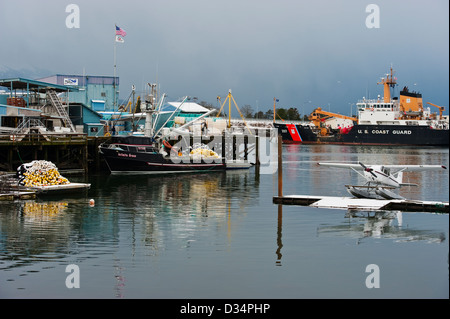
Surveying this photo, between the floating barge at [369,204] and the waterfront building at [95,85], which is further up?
the waterfront building at [95,85]

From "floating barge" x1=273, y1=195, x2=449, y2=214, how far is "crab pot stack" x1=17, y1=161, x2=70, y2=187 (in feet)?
39.1

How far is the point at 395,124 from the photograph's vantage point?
99.2 metres

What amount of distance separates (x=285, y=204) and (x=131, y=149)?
19685mm

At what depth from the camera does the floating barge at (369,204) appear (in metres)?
20.7

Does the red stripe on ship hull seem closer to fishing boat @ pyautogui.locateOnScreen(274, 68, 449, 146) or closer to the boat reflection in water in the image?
fishing boat @ pyautogui.locateOnScreen(274, 68, 449, 146)

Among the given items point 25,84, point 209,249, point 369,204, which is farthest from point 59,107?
point 209,249

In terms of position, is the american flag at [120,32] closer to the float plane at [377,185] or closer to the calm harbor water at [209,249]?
the calm harbor water at [209,249]

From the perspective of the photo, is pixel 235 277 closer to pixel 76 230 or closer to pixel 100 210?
pixel 76 230

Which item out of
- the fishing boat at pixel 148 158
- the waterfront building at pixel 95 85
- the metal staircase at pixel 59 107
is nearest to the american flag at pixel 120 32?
the metal staircase at pixel 59 107

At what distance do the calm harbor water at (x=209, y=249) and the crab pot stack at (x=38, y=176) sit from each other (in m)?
1.45

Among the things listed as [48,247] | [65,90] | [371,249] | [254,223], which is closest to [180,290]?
[48,247]

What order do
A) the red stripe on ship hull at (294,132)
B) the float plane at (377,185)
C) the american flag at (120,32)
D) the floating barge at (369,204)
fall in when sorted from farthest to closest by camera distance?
the red stripe on ship hull at (294,132), the american flag at (120,32), the float plane at (377,185), the floating barge at (369,204)

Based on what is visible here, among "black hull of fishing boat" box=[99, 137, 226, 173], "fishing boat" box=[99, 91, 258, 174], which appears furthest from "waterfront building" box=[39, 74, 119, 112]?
"black hull of fishing boat" box=[99, 137, 226, 173]

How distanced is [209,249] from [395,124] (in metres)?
88.9
